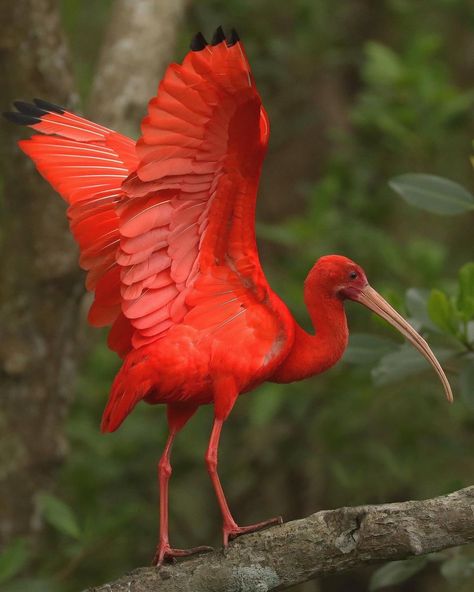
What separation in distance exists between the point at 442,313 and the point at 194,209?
39.7 inches

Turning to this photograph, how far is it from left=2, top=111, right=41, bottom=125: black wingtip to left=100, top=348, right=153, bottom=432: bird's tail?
1042 millimetres

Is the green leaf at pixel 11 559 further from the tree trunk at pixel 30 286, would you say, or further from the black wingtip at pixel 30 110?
the black wingtip at pixel 30 110

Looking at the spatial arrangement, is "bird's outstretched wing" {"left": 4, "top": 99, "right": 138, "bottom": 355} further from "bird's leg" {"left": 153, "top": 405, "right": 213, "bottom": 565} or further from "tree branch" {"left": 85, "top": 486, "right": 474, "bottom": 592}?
"tree branch" {"left": 85, "top": 486, "right": 474, "bottom": 592}

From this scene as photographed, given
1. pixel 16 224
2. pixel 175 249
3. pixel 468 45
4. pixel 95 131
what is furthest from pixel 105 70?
pixel 468 45

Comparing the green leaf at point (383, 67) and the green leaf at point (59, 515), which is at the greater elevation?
the green leaf at point (383, 67)

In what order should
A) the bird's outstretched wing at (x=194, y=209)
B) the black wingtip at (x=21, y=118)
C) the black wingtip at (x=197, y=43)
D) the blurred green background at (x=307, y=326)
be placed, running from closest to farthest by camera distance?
the black wingtip at (x=197, y=43), the bird's outstretched wing at (x=194, y=209), the black wingtip at (x=21, y=118), the blurred green background at (x=307, y=326)

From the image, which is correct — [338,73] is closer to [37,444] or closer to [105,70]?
[105,70]

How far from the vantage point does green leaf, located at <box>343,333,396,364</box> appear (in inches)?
202

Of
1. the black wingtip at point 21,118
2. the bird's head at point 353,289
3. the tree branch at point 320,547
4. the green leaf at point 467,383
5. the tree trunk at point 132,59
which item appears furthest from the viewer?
the tree trunk at point 132,59

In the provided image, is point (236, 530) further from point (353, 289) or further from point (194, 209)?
point (194, 209)

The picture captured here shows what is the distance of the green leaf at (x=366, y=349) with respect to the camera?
5.13m

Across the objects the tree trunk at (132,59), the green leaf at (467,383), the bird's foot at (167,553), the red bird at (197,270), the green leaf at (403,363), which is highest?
the tree trunk at (132,59)

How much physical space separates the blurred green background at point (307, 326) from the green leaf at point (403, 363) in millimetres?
1642

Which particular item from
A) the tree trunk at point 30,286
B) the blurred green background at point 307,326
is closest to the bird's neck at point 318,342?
the tree trunk at point 30,286
